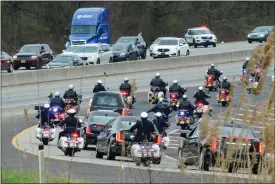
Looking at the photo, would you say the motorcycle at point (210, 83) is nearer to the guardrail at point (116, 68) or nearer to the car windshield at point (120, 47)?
the guardrail at point (116, 68)

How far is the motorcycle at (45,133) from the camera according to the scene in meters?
24.2

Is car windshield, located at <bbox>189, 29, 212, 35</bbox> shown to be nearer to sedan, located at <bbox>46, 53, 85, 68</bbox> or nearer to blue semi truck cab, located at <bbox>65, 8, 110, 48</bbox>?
blue semi truck cab, located at <bbox>65, 8, 110, 48</bbox>

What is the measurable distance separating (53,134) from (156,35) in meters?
57.2

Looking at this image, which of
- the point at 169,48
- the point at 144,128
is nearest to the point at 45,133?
the point at 144,128

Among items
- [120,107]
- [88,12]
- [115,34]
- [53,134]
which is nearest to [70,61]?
[88,12]

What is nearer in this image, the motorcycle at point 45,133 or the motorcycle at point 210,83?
the motorcycle at point 45,133

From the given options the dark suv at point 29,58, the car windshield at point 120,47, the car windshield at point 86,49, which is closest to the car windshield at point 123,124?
→ the car windshield at point 86,49

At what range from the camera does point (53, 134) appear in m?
24.8

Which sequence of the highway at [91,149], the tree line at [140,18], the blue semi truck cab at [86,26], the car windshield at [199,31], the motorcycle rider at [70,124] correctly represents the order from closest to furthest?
the highway at [91,149] → the motorcycle rider at [70,124] → the blue semi truck cab at [86,26] → the car windshield at [199,31] → the tree line at [140,18]

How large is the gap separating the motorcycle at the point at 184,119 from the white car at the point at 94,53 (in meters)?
18.7

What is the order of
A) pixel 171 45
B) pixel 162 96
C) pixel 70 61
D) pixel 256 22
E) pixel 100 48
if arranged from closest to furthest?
pixel 162 96
pixel 70 61
pixel 100 48
pixel 171 45
pixel 256 22

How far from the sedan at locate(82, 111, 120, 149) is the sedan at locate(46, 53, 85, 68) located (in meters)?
20.4

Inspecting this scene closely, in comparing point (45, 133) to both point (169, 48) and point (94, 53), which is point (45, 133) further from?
point (169, 48)

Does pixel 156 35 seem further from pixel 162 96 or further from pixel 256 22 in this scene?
pixel 162 96
